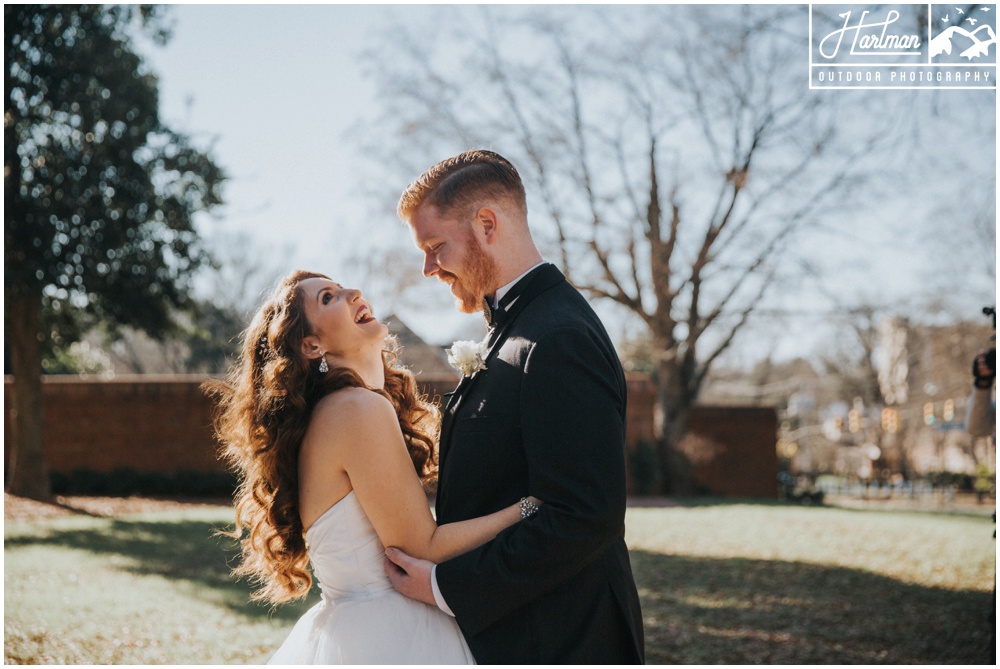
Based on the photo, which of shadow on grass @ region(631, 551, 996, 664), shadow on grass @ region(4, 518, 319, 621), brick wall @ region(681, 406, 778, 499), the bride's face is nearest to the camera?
the bride's face

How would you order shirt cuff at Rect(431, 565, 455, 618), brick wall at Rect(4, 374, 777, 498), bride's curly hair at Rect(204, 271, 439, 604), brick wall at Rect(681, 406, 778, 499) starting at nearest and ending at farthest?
1. shirt cuff at Rect(431, 565, 455, 618)
2. bride's curly hair at Rect(204, 271, 439, 604)
3. brick wall at Rect(4, 374, 777, 498)
4. brick wall at Rect(681, 406, 778, 499)

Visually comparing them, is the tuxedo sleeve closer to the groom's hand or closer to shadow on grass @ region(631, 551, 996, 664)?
the groom's hand

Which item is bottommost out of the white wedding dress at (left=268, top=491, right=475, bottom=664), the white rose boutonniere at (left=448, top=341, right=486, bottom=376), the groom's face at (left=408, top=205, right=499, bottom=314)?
the white wedding dress at (left=268, top=491, right=475, bottom=664)

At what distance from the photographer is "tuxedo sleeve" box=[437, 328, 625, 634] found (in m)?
2.16

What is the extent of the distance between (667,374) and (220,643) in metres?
17.6

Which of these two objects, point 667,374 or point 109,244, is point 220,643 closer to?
point 109,244

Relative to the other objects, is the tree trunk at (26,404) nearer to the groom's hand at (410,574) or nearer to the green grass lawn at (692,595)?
the green grass lawn at (692,595)

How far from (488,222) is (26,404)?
54.5 feet

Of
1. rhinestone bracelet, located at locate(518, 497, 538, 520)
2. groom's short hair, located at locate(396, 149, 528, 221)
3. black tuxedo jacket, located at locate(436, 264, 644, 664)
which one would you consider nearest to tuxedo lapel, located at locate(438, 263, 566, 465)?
black tuxedo jacket, located at locate(436, 264, 644, 664)

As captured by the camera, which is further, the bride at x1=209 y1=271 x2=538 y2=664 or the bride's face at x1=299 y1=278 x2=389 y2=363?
the bride's face at x1=299 y1=278 x2=389 y2=363

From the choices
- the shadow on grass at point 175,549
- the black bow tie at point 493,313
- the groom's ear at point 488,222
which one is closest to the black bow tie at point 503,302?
the black bow tie at point 493,313

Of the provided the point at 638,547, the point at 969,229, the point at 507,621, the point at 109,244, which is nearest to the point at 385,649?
the point at 507,621

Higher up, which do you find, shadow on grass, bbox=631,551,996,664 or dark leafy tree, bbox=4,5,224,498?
dark leafy tree, bbox=4,5,224,498

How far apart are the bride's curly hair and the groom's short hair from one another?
2.13ft
